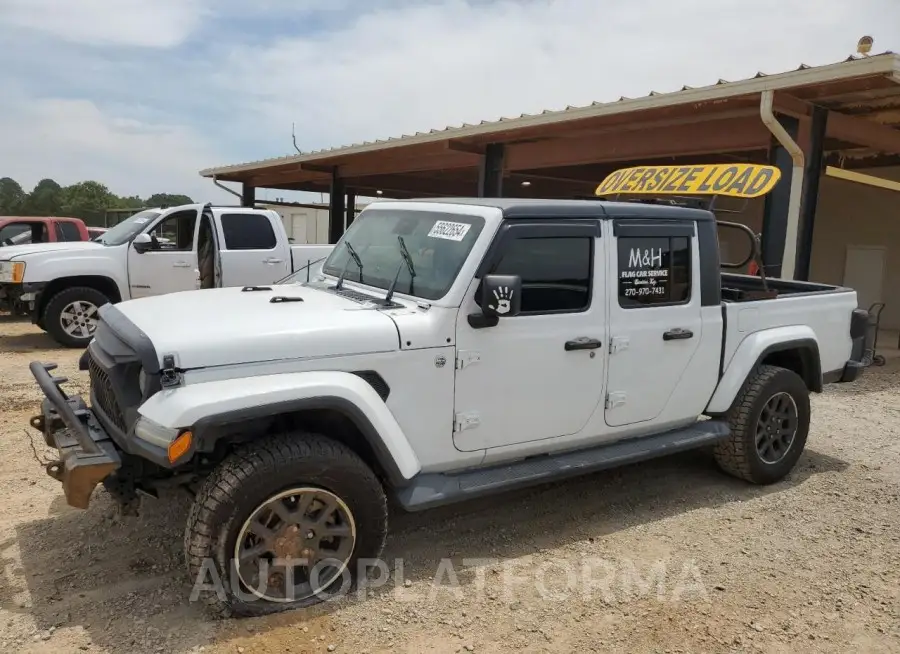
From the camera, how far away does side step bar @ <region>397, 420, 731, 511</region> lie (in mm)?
3279

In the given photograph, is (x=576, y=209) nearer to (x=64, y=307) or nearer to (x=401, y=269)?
(x=401, y=269)

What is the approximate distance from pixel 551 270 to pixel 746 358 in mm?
1682

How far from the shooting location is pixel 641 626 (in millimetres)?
3094

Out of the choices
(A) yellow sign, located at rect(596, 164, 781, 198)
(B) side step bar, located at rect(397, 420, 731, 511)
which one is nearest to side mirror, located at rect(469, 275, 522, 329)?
(B) side step bar, located at rect(397, 420, 731, 511)

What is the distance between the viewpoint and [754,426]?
4.60 meters

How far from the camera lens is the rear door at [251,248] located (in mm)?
9039

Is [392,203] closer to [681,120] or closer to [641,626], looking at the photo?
[641,626]

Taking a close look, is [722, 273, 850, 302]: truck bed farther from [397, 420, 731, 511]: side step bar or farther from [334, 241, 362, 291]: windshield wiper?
[334, 241, 362, 291]: windshield wiper

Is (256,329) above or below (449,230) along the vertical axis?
below

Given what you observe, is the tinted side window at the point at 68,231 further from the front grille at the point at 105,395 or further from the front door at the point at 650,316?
the front door at the point at 650,316

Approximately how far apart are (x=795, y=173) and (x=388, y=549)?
6859 millimetres

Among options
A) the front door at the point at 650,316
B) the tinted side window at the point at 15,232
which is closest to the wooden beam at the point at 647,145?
the front door at the point at 650,316

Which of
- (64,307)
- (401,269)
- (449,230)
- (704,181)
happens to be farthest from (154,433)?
(64,307)

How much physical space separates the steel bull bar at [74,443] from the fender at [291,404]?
0.31 m
